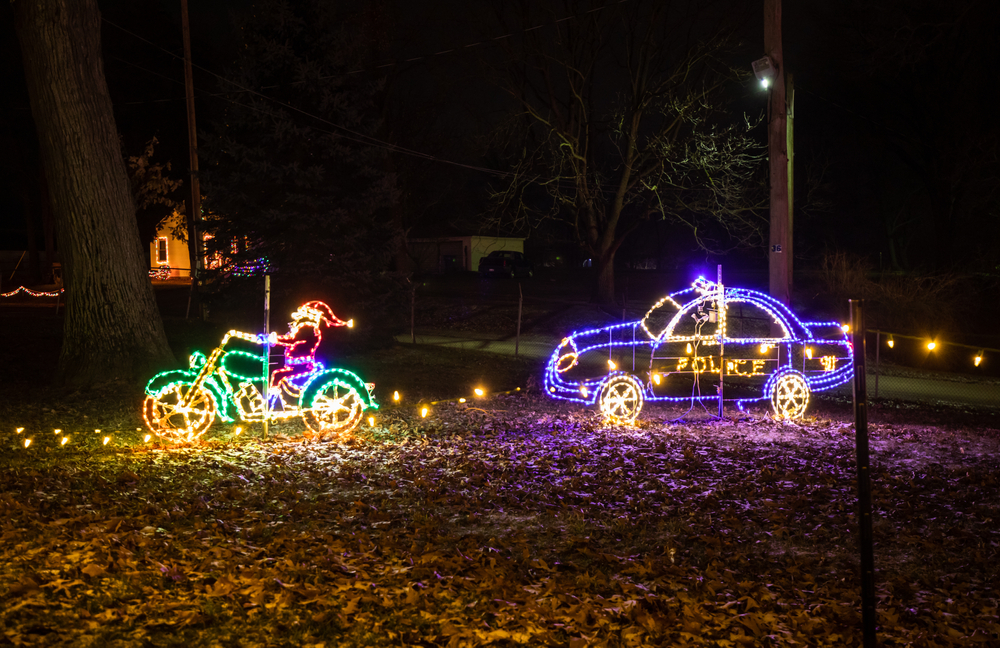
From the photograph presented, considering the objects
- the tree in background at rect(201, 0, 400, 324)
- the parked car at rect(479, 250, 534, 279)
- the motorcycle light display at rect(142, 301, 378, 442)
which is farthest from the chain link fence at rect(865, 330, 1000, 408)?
the parked car at rect(479, 250, 534, 279)

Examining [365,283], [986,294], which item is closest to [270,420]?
[365,283]

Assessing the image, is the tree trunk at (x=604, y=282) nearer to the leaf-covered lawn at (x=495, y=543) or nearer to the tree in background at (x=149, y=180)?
the leaf-covered lawn at (x=495, y=543)

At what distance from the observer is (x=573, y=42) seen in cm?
2259

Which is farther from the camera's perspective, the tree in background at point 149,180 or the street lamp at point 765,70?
the tree in background at point 149,180

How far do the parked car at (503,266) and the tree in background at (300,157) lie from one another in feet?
94.4

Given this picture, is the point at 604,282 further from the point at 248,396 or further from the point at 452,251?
the point at 452,251

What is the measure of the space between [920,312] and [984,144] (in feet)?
37.5

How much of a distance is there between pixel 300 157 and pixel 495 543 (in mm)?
11682

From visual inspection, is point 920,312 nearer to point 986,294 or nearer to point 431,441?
point 986,294

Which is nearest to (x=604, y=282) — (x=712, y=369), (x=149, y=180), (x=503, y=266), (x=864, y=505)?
(x=712, y=369)

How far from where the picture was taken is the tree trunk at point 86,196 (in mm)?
10586

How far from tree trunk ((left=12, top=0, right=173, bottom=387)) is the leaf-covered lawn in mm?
3667

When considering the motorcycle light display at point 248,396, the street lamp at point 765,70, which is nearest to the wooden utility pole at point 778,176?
the street lamp at point 765,70

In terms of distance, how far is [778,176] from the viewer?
13.7 m
